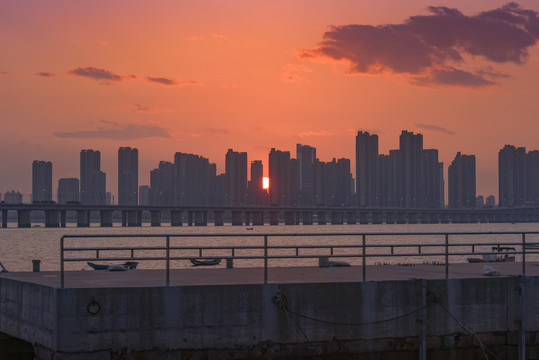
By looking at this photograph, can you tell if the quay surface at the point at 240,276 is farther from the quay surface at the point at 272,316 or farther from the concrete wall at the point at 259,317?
the concrete wall at the point at 259,317

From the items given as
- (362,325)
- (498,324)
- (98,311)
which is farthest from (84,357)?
(498,324)

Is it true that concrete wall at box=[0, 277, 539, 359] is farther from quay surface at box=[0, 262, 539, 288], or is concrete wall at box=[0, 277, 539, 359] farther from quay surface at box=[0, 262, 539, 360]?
quay surface at box=[0, 262, 539, 288]

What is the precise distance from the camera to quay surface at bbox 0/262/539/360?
50.0 ft

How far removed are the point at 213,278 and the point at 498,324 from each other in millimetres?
7325

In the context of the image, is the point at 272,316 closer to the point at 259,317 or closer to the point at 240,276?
the point at 259,317

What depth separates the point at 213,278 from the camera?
17875 mm

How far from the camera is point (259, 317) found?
52.0 feet

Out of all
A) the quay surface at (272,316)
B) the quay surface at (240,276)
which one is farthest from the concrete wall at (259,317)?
the quay surface at (240,276)

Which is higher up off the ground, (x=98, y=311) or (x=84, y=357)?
(x=98, y=311)

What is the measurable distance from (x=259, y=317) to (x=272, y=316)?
30 centimetres

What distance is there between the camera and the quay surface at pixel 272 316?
600 inches

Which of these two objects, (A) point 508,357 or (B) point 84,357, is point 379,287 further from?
(B) point 84,357

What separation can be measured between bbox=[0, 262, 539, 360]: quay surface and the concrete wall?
0.02 metres

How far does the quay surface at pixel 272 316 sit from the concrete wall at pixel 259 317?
0.02 m
